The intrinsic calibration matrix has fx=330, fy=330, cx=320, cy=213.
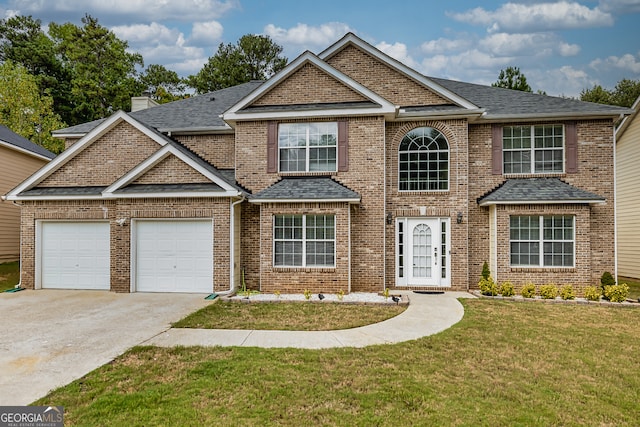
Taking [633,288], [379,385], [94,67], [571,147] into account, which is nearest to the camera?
[379,385]

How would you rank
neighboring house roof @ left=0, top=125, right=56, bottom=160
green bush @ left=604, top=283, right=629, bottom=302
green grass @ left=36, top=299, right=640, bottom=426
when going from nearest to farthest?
green grass @ left=36, top=299, right=640, bottom=426, green bush @ left=604, top=283, right=629, bottom=302, neighboring house roof @ left=0, top=125, right=56, bottom=160

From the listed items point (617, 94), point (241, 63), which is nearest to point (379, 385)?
point (241, 63)

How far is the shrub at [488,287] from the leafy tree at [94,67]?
34.4m

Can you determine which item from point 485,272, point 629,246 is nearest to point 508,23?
point 629,246

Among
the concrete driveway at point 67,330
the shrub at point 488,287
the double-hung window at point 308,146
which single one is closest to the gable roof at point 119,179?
the double-hung window at point 308,146

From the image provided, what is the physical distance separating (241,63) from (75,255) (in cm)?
2704

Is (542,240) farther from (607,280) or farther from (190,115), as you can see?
(190,115)

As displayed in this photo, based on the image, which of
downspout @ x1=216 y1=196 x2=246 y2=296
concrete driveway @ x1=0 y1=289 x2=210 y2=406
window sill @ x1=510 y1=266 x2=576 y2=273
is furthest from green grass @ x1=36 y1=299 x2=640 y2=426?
downspout @ x1=216 y1=196 x2=246 y2=296

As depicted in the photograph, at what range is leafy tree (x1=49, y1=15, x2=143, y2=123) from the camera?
100.0 feet

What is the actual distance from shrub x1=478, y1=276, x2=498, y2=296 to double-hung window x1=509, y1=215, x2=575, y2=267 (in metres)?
1.03

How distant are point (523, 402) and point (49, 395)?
572 centimetres

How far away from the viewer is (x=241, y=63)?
32.6 m

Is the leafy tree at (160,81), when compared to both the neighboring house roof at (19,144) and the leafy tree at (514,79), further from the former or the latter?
the leafy tree at (514,79)

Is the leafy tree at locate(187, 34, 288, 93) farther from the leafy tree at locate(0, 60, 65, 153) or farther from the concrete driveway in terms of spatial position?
the concrete driveway
